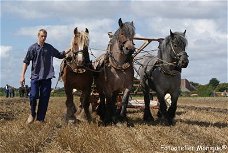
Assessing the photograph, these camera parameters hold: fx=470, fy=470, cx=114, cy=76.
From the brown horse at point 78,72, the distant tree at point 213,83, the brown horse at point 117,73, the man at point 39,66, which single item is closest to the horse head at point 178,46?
the brown horse at point 117,73

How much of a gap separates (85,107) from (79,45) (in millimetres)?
1561

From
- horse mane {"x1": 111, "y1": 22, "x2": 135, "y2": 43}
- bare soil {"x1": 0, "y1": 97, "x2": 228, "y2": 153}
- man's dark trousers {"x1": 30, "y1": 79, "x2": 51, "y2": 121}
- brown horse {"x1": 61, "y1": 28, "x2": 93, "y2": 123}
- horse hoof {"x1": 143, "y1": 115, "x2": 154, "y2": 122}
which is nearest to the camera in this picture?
bare soil {"x1": 0, "y1": 97, "x2": 228, "y2": 153}

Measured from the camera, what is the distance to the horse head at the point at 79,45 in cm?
936

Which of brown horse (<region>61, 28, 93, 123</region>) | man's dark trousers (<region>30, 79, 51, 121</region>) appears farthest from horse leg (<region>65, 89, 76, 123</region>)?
man's dark trousers (<region>30, 79, 51, 121</region>)

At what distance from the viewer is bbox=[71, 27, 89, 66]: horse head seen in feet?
30.7

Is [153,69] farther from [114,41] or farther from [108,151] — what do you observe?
[108,151]

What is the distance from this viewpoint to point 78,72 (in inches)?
382

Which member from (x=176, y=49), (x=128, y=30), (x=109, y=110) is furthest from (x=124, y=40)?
(x=109, y=110)

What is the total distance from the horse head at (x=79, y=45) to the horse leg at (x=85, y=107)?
0.94m

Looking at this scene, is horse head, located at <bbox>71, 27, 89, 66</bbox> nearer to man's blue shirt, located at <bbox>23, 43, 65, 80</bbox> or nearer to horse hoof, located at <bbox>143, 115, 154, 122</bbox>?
man's blue shirt, located at <bbox>23, 43, 65, 80</bbox>

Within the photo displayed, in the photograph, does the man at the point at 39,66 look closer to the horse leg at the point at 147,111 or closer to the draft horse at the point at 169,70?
the draft horse at the point at 169,70

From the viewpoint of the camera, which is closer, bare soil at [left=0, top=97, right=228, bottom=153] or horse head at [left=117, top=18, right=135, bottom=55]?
bare soil at [left=0, top=97, right=228, bottom=153]

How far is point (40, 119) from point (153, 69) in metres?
2.85

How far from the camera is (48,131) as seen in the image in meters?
8.57
